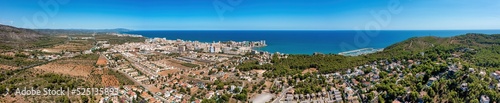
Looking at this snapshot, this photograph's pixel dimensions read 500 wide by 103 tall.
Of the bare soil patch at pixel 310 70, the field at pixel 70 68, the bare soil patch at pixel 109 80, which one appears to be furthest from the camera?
the field at pixel 70 68

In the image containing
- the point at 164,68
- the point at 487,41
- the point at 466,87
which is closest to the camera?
the point at 466,87

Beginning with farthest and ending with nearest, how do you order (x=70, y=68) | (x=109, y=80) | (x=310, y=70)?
(x=70, y=68), (x=310, y=70), (x=109, y=80)

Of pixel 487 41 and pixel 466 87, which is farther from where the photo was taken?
pixel 487 41

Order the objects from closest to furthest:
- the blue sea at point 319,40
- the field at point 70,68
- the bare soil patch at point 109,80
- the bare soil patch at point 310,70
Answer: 1. the bare soil patch at point 109,80
2. the bare soil patch at point 310,70
3. the field at point 70,68
4. the blue sea at point 319,40

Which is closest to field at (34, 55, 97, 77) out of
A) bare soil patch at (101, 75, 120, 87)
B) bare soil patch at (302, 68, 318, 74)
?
bare soil patch at (101, 75, 120, 87)

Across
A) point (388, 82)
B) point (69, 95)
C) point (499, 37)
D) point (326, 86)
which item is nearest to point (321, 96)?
point (326, 86)

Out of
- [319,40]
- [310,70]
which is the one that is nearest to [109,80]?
[310,70]

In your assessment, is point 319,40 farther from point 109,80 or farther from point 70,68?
point 109,80

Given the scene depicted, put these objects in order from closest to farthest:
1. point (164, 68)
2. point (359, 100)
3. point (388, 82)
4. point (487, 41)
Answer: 1. point (359, 100)
2. point (388, 82)
3. point (164, 68)
4. point (487, 41)

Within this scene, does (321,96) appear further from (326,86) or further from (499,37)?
(499,37)

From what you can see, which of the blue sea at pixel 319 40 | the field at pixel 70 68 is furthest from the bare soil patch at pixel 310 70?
the field at pixel 70 68

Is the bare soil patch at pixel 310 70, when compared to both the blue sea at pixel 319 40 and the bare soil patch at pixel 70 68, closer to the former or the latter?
the blue sea at pixel 319 40
